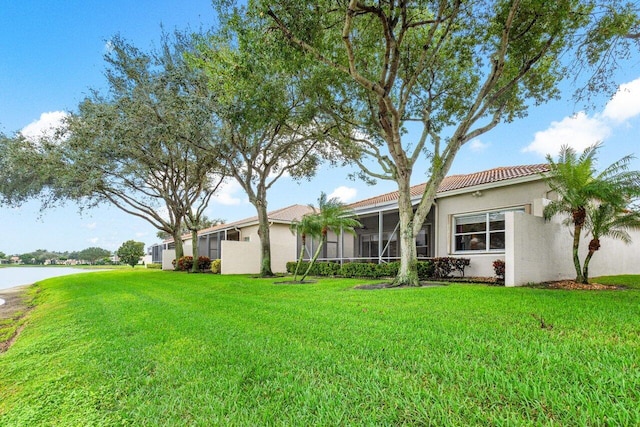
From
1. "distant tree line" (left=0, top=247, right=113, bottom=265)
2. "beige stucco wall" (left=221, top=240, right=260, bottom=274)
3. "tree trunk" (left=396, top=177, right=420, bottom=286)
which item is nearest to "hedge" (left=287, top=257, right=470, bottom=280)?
"tree trunk" (left=396, top=177, right=420, bottom=286)

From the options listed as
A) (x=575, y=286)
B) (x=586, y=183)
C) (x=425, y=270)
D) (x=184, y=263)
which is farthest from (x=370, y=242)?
(x=184, y=263)

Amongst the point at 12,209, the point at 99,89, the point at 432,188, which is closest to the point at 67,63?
the point at 99,89

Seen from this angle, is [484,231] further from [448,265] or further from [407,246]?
[407,246]

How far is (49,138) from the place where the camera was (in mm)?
21219

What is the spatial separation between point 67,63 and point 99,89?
6.60ft

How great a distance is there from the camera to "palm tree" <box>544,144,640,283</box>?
10086 mm

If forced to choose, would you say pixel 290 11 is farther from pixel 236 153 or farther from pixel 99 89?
pixel 99 89

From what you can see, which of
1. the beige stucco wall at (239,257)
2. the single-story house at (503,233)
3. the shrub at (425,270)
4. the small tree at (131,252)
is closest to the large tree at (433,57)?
the single-story house at (503,233)

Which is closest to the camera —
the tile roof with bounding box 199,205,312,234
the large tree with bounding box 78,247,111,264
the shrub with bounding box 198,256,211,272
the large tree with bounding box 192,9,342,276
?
the large tree with bounding box 192,9,342,276

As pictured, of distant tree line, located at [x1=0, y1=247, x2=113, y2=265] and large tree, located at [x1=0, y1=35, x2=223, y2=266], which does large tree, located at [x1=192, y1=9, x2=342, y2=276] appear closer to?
large tree, located at [x1=0, y1=35, x2=223, y2=266]

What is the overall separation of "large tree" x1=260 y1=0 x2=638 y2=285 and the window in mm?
3468

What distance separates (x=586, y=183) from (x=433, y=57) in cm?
615

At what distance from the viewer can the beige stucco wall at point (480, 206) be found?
530 inches

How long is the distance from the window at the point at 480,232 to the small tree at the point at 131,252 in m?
51.6
